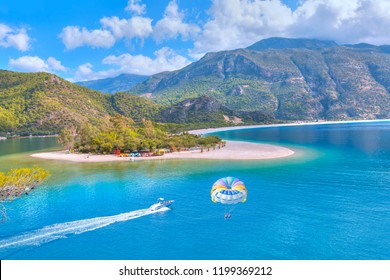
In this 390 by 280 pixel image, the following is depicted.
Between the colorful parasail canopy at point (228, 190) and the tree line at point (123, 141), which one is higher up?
the tree line at point (123, 141)

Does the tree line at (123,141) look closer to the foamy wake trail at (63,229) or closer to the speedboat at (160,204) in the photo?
the speedboat at (160,204)

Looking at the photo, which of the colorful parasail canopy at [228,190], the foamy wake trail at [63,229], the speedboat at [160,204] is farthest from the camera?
the speedboat at [160,204]

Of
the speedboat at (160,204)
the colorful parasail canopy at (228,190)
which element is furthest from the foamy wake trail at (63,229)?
the colorful parasail canopy at (228,190)

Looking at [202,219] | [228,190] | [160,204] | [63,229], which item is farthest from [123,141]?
[228,190]

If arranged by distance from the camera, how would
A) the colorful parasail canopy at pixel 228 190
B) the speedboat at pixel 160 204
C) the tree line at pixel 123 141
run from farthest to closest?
the tree line at pixel 123 141 → the speedboat at pixel 160 204 → the colorful parasail canopy at pixel 228 190

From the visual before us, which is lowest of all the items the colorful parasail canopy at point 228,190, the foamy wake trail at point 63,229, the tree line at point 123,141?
the foamy wake trail at point 63,229

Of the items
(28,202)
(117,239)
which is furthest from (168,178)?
(117,239)

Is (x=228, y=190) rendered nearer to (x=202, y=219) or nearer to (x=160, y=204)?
(x=202, y=219)
